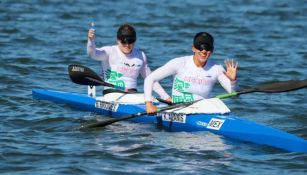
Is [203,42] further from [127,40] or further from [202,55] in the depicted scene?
[127,40]

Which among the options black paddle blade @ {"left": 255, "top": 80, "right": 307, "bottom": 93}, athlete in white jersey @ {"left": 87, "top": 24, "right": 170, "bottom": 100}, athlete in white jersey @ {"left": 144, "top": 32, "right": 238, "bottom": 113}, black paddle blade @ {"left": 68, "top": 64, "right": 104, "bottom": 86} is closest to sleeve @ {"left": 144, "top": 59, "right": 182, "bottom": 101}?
athlete in white jersey @ {"left": 144, "top": 32, "right": 238, "bottom": 113}

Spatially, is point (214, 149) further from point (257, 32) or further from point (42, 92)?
point (257, 32)

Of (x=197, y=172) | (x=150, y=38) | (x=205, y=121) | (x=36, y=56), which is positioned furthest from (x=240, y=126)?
(x=150, y=38)

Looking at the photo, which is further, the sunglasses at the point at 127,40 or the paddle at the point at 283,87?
the sunglasses at the point at 127,40

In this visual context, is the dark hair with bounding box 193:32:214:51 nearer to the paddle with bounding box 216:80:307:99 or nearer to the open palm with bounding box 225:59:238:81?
the open palm with bounding box 225:59:238:81

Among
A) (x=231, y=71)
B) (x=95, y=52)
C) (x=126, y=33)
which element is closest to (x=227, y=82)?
(x=231, y=71)

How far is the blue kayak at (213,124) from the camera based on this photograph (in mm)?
11539

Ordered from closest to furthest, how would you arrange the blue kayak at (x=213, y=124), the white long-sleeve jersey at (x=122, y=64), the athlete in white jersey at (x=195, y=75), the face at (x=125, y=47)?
1. the blue kayak at (x=213, y=124)
2. the athlete in white jersey at (x=195, y=75)
3. the face at (x=125, y=47)
4. the white long-sleeve jersey at (x=122, y=64)

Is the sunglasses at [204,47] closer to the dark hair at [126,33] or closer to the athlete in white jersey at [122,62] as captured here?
the dark hair at [126,33]

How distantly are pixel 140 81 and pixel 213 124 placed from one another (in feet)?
18.7

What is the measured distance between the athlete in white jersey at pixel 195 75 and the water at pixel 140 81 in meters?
0.62

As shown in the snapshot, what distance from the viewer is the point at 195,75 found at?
41.3 ft

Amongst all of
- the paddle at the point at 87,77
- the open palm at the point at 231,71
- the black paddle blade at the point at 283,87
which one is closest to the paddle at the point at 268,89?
the black paddle blade at the point at 283,87

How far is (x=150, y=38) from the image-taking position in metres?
24.8
